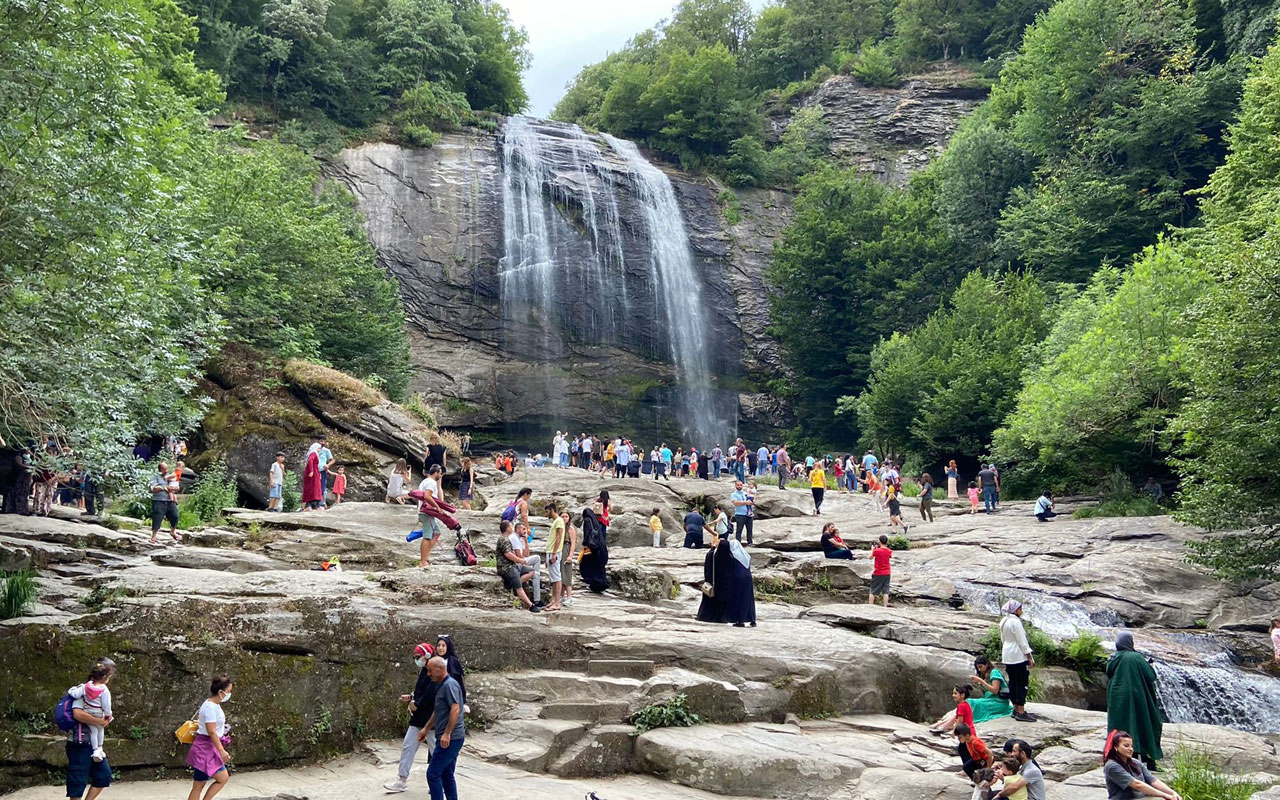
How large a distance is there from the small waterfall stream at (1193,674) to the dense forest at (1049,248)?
6.89ft

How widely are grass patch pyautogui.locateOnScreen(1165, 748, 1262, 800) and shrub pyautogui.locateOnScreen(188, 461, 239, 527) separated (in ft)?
49.1

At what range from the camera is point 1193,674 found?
45.0 ft

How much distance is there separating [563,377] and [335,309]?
11710mm

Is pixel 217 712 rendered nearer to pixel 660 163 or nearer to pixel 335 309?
pixel 335 309

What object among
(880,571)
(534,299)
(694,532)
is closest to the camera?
(880,571)

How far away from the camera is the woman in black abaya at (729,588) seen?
497 inches

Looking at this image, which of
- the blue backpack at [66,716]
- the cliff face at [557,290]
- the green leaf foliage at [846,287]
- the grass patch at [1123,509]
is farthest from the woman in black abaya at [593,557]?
the green leaf foliage at [846,287]

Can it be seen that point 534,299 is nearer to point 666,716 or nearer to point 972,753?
point 666,716

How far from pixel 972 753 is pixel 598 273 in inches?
1294

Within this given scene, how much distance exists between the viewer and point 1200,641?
15398 millimetres

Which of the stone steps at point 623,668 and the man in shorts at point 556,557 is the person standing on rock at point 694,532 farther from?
the stone steps at point 623,668

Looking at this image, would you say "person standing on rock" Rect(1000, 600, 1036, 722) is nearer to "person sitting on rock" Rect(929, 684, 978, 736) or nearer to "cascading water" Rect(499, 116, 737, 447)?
"person sitting on rock" Rect(929, 684, 978, 736)

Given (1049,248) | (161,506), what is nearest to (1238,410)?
(161,506)

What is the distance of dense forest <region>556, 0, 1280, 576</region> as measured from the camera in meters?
18.0
